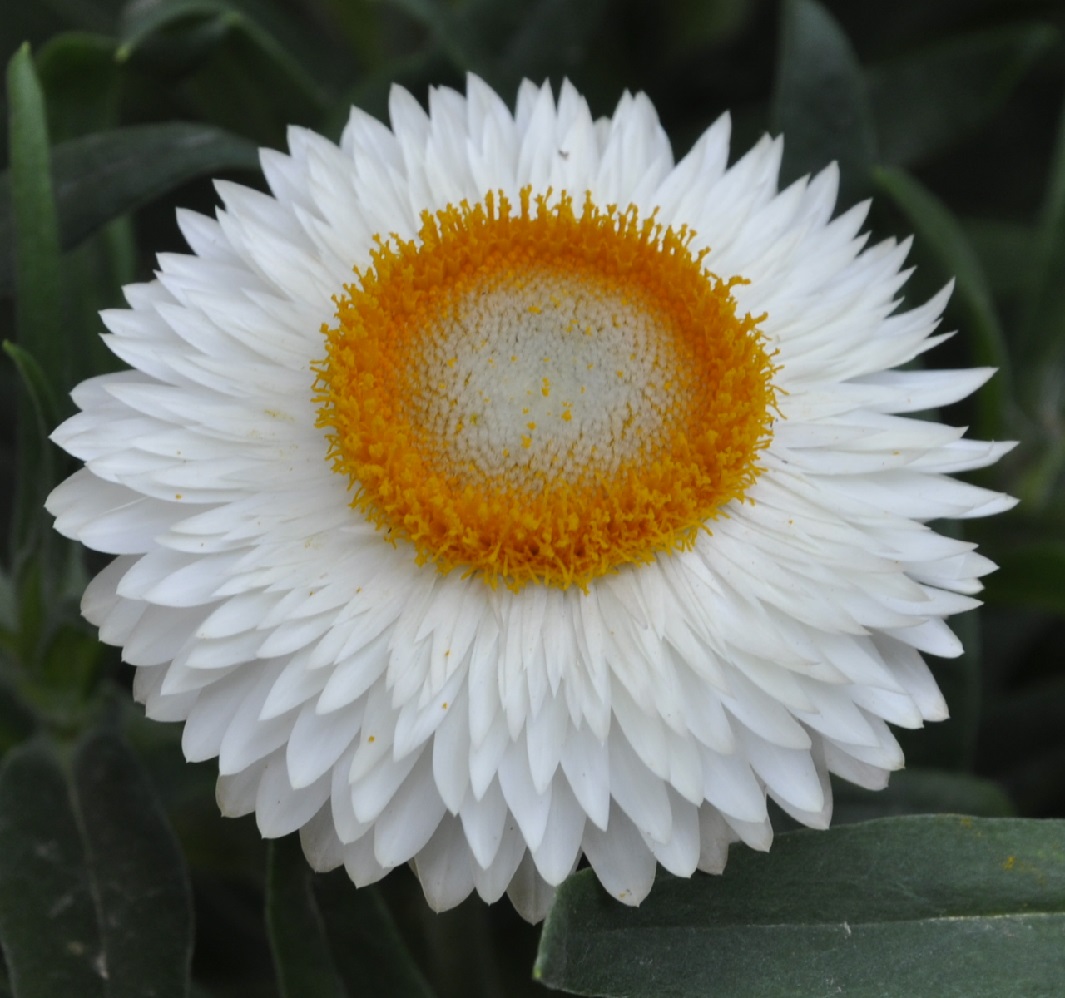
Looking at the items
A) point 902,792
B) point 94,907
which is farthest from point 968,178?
point 94,907

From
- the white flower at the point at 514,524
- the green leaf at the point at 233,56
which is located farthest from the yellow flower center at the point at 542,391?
the green leaf at the point at 233,56

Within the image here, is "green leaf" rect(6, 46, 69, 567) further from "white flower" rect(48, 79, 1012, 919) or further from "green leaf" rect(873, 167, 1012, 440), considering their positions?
"green leaf" rect(873, 167, 1012, 440)

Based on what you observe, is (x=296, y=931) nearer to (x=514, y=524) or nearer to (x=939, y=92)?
(x=514, y=524)

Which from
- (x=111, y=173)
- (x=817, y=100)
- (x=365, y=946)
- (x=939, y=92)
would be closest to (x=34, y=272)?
(x=111, y=173)

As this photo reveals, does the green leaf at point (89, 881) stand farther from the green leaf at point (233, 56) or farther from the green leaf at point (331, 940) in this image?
the green leaf at point (233, 56)

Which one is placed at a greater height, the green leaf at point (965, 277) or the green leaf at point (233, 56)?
the green leaf at point (965, 277)
